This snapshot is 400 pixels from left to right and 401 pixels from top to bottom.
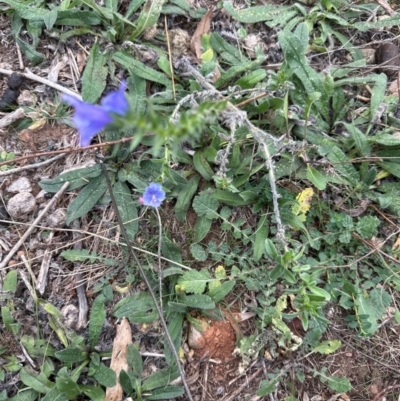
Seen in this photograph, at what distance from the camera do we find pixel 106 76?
293 cm

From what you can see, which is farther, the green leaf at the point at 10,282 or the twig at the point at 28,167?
the twig at the point at 28,167

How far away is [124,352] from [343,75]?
2287 mm

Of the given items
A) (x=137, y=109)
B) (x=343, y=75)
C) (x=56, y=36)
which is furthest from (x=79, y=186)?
(x=343, y=75)

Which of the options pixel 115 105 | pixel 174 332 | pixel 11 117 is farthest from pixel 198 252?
pixel 115 105

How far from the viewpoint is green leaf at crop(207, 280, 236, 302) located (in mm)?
2650

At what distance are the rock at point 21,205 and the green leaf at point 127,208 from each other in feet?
1.74

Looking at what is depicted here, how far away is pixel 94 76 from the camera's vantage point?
2.90 metres

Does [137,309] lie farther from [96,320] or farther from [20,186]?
[20,186]

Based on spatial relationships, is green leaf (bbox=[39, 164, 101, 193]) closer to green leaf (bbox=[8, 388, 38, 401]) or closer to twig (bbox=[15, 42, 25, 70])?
twig (bbox=[15, 42, 25, 70])

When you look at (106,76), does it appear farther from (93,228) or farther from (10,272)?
(10,272)

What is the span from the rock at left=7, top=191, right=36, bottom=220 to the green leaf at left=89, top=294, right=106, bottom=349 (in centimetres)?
72

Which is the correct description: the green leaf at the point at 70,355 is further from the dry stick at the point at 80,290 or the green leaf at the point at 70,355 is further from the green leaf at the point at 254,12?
the green leaf at the point at 254,12

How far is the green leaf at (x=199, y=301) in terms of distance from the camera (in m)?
2.62

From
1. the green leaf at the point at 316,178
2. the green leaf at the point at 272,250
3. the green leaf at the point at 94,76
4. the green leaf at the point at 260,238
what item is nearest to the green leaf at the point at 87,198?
the green leaf at the point at 94,76
